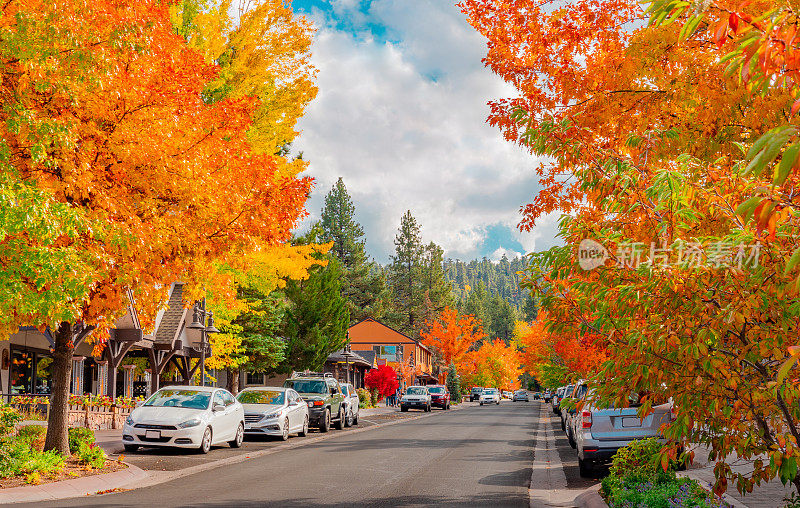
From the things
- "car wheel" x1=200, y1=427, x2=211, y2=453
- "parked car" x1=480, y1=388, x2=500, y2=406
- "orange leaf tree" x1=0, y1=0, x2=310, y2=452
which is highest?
"orange leaf tree" x1=0, y1=0, x2=310, y2=452

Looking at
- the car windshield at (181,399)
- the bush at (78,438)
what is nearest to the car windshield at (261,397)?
the car windshield at (181,399)

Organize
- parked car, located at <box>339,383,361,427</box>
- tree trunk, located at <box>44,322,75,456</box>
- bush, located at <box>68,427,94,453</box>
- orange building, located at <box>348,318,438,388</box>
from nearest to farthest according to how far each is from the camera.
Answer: tree trunk, located at <box>44,322,75,456</box> → bush, located at <box>68,427,94,453</box> → parked car, located at <box>339,383,361,427</box> → orange building, located at <box>348,318,438,388</box>

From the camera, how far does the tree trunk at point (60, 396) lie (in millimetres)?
13305

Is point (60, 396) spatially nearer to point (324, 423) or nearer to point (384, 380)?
point (324, 423)

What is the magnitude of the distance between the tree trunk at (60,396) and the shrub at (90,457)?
0.26 m

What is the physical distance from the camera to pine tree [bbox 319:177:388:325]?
95.7 meters

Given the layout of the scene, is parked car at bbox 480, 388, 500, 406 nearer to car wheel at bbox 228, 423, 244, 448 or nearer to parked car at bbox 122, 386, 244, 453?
car wheel at bbox 228, 423, 244, 448

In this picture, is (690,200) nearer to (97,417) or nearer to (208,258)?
(208,258)

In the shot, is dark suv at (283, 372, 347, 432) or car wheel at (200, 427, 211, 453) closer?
car wheel at (200, 427, 211, 453)

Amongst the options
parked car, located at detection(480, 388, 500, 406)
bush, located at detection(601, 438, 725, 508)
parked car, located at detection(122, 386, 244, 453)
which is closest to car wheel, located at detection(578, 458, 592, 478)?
bush, located at detection(601, 438, 725, 508)

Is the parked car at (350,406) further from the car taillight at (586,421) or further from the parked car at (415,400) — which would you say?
the car taillight at (586,421)

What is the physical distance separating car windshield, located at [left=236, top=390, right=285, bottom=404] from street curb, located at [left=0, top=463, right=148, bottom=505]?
9.64 metres

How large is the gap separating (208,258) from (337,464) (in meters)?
5.35

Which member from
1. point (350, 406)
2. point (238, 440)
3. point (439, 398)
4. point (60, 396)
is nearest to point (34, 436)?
point (60, 396)
